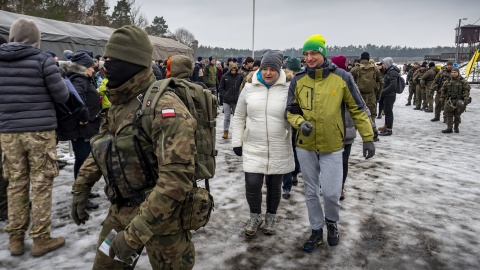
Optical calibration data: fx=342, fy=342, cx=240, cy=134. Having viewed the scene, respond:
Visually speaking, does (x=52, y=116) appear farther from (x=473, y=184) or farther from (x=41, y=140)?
(x=473, y=184)

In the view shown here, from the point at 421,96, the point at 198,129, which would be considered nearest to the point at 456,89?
the point at 421,96

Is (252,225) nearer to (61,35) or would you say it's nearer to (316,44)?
(316,44)

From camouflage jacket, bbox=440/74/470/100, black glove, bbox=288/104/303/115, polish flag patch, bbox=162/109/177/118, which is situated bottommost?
black glove, bbox=288/104/303/115

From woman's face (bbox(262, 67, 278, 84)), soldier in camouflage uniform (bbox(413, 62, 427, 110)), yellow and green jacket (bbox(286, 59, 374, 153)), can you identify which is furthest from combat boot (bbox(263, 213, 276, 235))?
soldier in camouflage uniform (bbox(413, 62, 427, 110))

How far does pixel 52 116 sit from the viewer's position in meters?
3.42

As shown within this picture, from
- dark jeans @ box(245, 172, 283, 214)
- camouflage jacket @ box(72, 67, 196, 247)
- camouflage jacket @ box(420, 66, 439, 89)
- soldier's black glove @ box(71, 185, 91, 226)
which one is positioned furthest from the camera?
camouflage jacket @ box(420, 66, 439, 89)

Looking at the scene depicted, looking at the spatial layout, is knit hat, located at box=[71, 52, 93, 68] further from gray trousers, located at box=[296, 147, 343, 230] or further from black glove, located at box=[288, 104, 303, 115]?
gray trousers, located at box=[296, 147, 343, 230]

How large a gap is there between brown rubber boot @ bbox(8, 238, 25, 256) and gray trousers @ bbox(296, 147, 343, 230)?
2907mm

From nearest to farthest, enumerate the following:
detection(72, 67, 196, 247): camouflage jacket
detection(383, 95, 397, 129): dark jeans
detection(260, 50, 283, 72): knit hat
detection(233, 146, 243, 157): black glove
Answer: detection(72, 67, 196, 247): camouflage jacket → detection(260, 50, 283, 72): knit hat → detection(233, 146, 243, 157): black glove → detection(383, 95, 397, 129): dark jeans

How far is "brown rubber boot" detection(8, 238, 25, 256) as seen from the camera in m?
3.35

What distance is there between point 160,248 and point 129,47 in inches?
44.4

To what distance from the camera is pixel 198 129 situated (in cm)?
223

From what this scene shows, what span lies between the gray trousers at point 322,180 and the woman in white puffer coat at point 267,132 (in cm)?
25

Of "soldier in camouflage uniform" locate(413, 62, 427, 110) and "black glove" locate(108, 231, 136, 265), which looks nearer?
"black glove" locate(108, 231, 136, 265)
